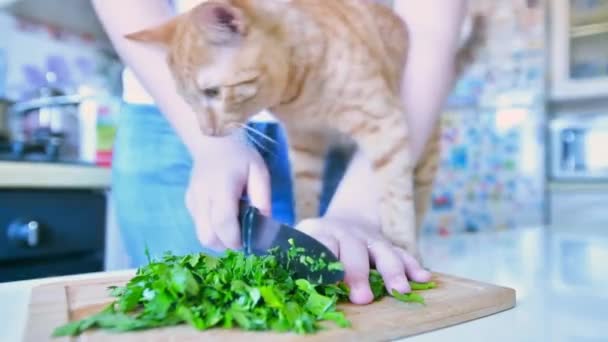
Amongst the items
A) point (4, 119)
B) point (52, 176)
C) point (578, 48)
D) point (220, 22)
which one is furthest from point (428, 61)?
point (578, 48)

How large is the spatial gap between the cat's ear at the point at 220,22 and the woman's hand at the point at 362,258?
0.28 meters

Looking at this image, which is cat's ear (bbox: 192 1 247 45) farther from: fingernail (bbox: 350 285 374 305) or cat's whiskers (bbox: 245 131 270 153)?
fingernail (bbox: 350 285 374 305)

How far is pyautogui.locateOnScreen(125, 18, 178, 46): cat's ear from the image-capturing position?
68cm

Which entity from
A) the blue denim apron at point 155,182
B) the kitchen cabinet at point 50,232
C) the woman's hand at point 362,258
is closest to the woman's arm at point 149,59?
the blue denim apron at point 155,182

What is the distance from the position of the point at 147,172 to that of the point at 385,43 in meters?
0.44

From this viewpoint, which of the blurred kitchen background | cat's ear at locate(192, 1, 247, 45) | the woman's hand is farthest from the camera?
the blurred kitchen background

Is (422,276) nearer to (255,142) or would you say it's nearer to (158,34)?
(255,142)

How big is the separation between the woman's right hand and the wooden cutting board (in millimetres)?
133

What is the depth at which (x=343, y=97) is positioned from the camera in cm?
75

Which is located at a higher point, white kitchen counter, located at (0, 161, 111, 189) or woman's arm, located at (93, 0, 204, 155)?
woman's arm, located at (93, 0, 204, 155)

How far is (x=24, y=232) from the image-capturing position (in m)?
1.00

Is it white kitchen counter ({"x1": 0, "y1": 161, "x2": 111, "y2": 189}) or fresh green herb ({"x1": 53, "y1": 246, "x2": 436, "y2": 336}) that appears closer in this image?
fresh green herb ({"x1": 53, "y1": 246, "x2": 436, "y2": 336})

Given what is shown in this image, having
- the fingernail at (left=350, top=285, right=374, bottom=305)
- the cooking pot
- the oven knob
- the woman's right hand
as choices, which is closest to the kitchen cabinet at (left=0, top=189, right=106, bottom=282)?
the oven knob

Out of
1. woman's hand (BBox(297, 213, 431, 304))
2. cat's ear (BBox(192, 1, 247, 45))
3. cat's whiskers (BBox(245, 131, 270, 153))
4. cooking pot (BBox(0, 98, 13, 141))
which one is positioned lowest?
woman's hand (BBox(297, 213, 431, 304))
